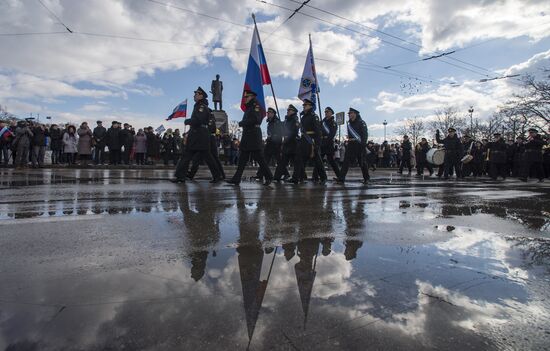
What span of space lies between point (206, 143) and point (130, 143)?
448 inches

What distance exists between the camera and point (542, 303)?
7.18 ft

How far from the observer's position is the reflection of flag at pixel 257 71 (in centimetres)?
1257

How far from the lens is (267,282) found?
7.83 feet

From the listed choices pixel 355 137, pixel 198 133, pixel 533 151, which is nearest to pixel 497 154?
pixel 533 151

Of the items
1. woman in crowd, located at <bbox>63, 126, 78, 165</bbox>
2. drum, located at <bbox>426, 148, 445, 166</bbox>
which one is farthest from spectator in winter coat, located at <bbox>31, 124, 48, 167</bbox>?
drum, located at <bbox>426, 148, 445, 166</bbox>

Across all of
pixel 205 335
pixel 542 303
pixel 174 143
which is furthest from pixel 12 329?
pixel 174 143

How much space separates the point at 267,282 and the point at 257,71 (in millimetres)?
11182

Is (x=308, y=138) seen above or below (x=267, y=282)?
above

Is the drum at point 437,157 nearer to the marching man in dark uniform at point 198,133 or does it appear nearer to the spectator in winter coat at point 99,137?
the marching man in dark uniform at point 198,133

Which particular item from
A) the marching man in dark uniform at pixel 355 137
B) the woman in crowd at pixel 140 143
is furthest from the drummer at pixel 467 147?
the woman in crowd at pixel 140 143

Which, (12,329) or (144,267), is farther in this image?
(144,267)

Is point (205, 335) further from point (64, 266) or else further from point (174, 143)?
point (174, 143)

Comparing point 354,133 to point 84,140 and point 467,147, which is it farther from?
point 84,140

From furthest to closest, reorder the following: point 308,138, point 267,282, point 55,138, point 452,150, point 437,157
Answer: point 437,157, point 55,138, point 452,150, point 308,138, point 267,282
